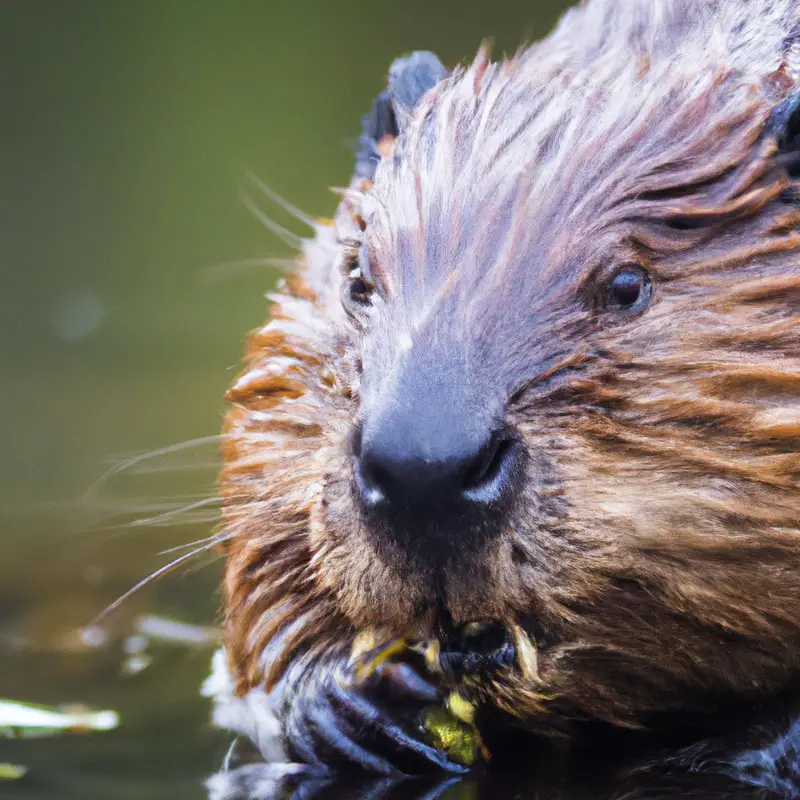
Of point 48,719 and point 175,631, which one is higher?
point 175,631

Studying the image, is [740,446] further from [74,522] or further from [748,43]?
[74,522]

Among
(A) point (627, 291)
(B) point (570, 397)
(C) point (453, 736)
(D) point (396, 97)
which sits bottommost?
(C) point (453, 736)

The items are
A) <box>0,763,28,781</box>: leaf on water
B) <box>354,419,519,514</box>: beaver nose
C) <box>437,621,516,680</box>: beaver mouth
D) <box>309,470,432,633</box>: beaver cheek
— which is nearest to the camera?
<box>354,419,519,514</box>: beaver nose

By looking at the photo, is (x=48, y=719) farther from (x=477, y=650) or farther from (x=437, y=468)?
(x=437, y=468)

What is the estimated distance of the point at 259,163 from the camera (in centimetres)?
659

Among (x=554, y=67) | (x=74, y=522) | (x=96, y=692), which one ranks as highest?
(x=74, y=522)

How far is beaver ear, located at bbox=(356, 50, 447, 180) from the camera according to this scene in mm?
2352

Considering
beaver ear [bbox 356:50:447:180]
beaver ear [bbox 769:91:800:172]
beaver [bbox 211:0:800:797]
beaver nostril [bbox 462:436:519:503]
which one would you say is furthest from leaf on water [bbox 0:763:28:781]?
beaver ear [bbox 769:91:800:172]

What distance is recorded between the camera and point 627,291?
69.2 inches

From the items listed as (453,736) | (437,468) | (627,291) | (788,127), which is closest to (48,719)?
(453,736)

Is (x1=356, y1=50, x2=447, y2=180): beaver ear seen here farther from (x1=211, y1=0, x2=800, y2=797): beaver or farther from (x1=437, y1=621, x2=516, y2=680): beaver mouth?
(x1=437, y1=621, x2=516, y2=680): beaver mouth

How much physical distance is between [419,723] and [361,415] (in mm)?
543

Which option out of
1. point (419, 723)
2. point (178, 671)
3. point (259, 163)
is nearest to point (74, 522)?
point (178, 671)

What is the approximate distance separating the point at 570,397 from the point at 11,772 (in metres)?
1.08
